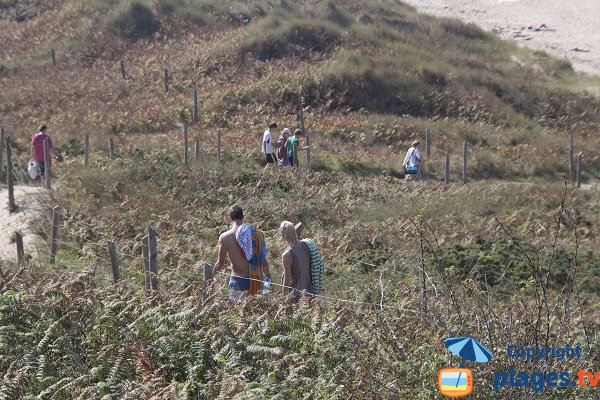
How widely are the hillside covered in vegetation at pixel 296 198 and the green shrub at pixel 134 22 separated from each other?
0.39 ft

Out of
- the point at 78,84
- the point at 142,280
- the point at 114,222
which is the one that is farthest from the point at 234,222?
the point at 78,84

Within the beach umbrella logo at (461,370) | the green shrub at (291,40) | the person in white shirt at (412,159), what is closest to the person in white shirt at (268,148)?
the person in white shirt at (412,159)

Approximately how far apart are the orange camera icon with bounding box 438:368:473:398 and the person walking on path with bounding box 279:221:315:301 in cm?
308

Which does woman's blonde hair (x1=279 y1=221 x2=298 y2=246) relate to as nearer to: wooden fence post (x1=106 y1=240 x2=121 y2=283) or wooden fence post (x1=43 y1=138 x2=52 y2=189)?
wooden fence post (x1=106 y1=240 x2=121 y2=283)

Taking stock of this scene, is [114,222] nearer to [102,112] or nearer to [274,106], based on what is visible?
[102,112]

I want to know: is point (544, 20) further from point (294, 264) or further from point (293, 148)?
point (294, 264)

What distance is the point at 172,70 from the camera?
33.0 meters

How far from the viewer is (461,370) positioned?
5.96 meters

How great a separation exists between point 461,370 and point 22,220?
10979 mm

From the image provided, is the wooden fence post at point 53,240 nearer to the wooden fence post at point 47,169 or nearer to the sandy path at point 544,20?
the wooden fence post at point 47,169

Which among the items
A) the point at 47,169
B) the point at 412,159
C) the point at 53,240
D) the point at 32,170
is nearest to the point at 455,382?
the point at 53,240

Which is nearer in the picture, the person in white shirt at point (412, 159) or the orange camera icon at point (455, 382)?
the orange camera icon at point (455, 382)

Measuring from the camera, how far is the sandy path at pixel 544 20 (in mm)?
53906

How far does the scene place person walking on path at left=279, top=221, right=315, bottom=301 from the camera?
8.93 meters
